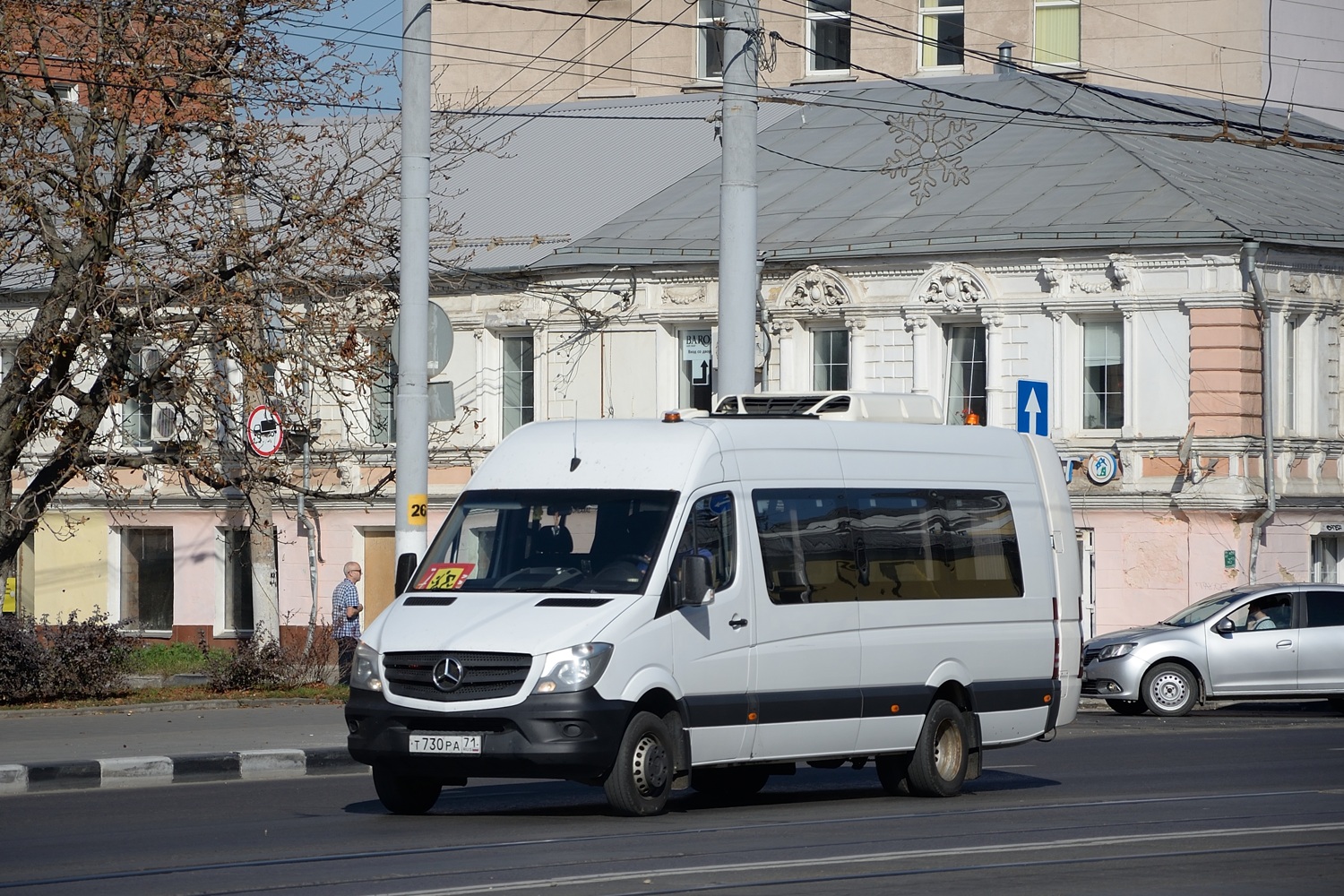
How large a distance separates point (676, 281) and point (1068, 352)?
6595mm

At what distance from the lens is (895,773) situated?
14305 millimetres

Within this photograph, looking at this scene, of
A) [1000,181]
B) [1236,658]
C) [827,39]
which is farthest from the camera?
[827,39]

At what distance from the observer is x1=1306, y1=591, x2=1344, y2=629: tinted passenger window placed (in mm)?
24844

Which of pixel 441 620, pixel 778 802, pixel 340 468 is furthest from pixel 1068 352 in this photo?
pixel 441 620

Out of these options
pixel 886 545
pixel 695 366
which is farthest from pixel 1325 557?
pixel 886 545

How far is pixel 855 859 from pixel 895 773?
12.5ft

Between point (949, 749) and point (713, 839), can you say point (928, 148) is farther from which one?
point (713, 839)

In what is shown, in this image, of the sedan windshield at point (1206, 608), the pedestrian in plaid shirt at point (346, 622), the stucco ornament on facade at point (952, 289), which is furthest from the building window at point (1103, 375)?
the pedestrian in plaid shirt at point (346, 622)

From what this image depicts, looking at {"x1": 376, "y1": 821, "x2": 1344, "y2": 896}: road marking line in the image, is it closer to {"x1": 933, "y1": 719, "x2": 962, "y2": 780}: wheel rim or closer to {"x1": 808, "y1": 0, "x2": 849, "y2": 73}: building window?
{"x1": 933, "y1": 719, "x2": 962, "y2": 780}: wheel rim

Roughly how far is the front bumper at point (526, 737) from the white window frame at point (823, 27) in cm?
3101

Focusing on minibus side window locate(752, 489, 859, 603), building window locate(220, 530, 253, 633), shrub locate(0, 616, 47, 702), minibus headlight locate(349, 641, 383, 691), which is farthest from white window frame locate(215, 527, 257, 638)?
minibus headlight locate(349, 641, 383, 691)

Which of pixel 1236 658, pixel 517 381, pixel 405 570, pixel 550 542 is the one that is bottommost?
pixel 1236 658

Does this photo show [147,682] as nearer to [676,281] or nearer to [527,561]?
[676,281]

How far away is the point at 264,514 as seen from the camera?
29.7 meters
